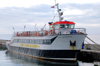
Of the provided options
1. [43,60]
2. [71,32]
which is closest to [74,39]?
[71,32]

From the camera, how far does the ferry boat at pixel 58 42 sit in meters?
27.5

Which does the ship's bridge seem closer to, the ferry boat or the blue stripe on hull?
the ferry boat

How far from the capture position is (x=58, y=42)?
27969mm

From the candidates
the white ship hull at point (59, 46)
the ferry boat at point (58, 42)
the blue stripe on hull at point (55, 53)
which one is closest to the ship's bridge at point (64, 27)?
the ferry boat at point (58, 42)

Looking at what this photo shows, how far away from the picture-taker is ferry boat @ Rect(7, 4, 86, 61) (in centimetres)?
2752

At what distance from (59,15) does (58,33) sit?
555 cm

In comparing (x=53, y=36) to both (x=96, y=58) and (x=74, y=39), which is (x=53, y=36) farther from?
(x=96, y=58)

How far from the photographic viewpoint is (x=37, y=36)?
3291cm

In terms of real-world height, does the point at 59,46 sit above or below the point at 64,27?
below

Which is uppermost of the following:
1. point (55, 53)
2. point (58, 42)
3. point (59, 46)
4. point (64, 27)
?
point (64, 27)

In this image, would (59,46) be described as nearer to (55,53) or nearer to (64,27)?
(55,53)

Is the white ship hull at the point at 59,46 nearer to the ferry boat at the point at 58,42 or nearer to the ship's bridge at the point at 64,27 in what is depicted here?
the ferry boat at the point at 58,42

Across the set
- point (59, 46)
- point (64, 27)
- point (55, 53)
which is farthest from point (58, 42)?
point (64, 27)

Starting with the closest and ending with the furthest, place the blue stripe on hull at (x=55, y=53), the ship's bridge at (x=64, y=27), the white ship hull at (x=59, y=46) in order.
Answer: the white ship hull at (x=59, y=46) < the blue stripe on hull at (x=55, y=53) < the ship's bridge at (x=64, y=27)
